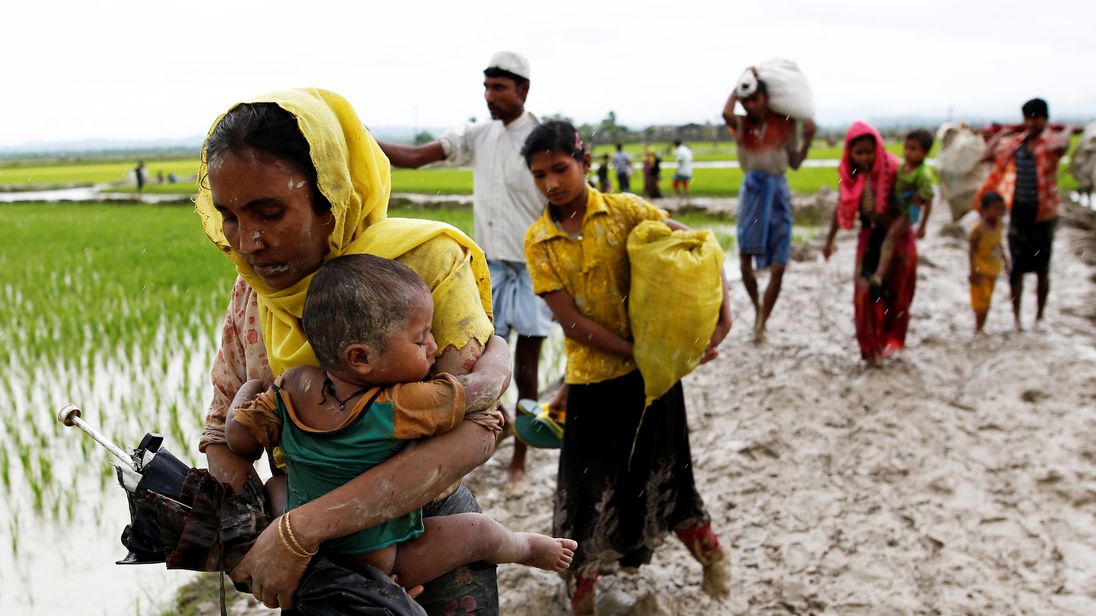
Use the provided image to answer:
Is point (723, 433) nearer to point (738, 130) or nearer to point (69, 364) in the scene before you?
point (738, 130)

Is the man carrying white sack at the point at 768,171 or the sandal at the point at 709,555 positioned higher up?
the man carrying white sack at the point at 768,171

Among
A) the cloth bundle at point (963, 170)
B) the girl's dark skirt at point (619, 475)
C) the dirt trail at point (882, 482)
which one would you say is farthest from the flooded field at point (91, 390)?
the cloth bundle at point (963, 170)

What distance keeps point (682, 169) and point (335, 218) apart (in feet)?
50.9

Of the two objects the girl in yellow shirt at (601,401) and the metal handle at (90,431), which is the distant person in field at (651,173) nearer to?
the girl in yellow shirt at (601,401)

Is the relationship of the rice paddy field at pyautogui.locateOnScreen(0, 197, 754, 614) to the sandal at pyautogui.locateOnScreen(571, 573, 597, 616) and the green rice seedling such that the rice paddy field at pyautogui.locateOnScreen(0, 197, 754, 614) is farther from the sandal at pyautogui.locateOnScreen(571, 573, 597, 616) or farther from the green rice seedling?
the sandal at pyautogui.locateOnScreen(571, 573, 597, 616)

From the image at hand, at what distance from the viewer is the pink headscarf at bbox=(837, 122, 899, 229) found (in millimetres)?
5191

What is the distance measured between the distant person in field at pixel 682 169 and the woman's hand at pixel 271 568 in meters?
15.4

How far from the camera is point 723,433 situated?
4527 mm

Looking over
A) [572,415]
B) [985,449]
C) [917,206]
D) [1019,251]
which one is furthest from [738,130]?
[572,415]

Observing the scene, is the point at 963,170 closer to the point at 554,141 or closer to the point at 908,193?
the point at 908,193

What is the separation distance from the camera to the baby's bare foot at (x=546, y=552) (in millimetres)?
1519

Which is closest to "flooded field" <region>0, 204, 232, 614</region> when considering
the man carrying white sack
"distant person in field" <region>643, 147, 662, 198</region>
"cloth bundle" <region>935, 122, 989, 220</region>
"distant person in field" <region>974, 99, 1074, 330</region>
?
the man carrying white sack

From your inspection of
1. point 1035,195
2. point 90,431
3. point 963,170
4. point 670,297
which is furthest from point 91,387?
point 963,170

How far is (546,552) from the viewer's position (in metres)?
1.53
